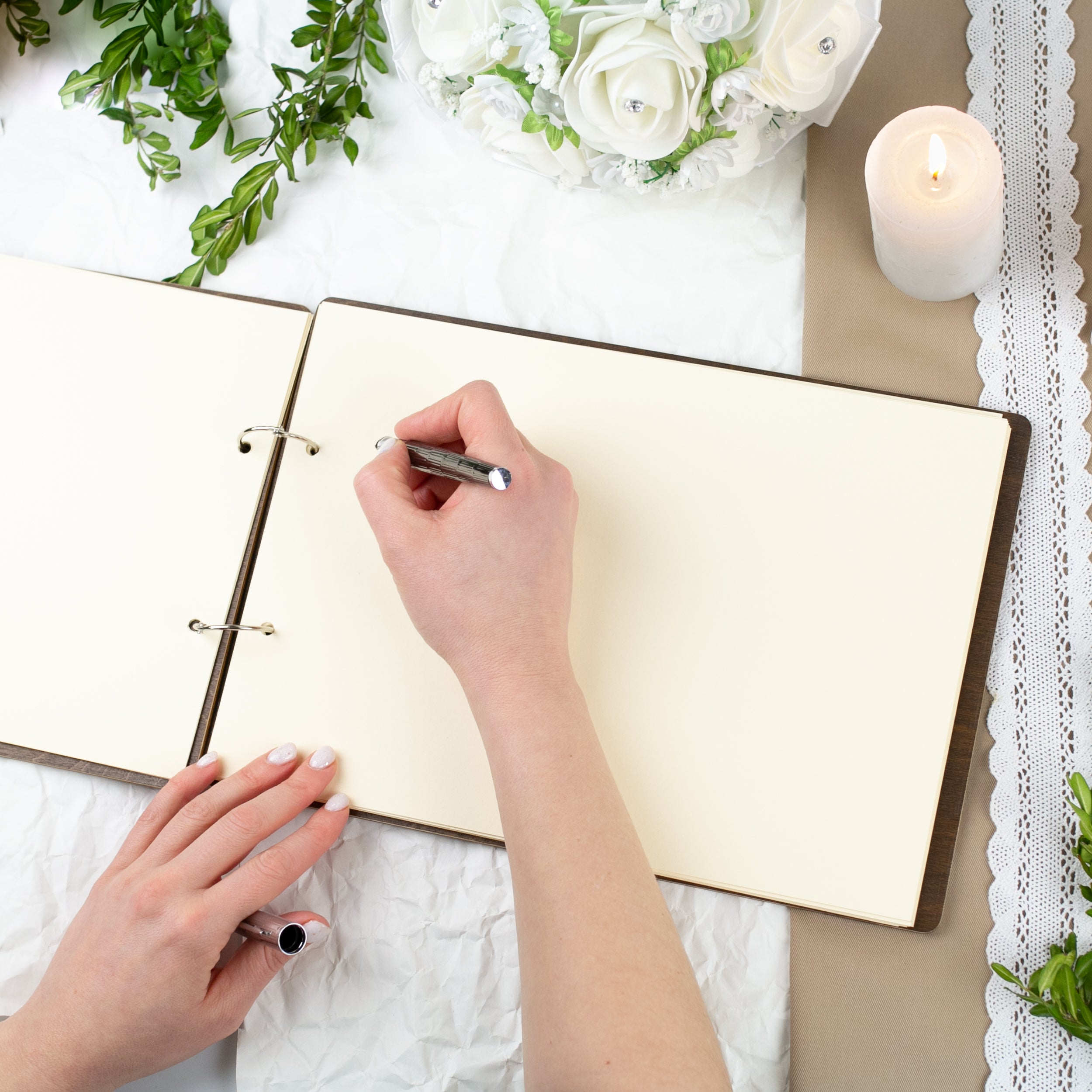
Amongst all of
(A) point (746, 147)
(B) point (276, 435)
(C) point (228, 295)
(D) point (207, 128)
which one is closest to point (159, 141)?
(D) point (207, 128)

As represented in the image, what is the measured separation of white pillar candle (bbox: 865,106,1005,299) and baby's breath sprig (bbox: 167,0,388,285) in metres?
0.44

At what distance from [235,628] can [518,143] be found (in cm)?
46

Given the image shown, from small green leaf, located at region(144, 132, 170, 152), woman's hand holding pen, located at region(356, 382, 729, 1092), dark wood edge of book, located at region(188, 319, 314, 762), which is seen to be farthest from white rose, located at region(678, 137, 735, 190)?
small green leaf, located at region(144, 132, 170, 152)

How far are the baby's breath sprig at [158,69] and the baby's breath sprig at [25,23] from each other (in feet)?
0.16

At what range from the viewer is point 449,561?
64 centimetres

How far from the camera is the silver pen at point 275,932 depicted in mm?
659

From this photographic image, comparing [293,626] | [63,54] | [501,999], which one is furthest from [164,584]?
[63,54]

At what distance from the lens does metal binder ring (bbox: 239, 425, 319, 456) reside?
75cm

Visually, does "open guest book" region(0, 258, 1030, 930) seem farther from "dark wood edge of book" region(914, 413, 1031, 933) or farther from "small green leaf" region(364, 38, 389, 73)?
"small green leaf" region(364, 38, 389, 73)

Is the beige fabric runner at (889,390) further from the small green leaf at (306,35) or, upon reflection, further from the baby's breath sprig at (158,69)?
the baby's breath sprig at (158,69)

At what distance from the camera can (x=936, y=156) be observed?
0.67 metres

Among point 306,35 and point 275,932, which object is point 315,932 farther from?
point 306,35

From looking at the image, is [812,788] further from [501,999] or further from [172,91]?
[172,91]

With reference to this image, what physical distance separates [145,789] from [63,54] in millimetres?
705
